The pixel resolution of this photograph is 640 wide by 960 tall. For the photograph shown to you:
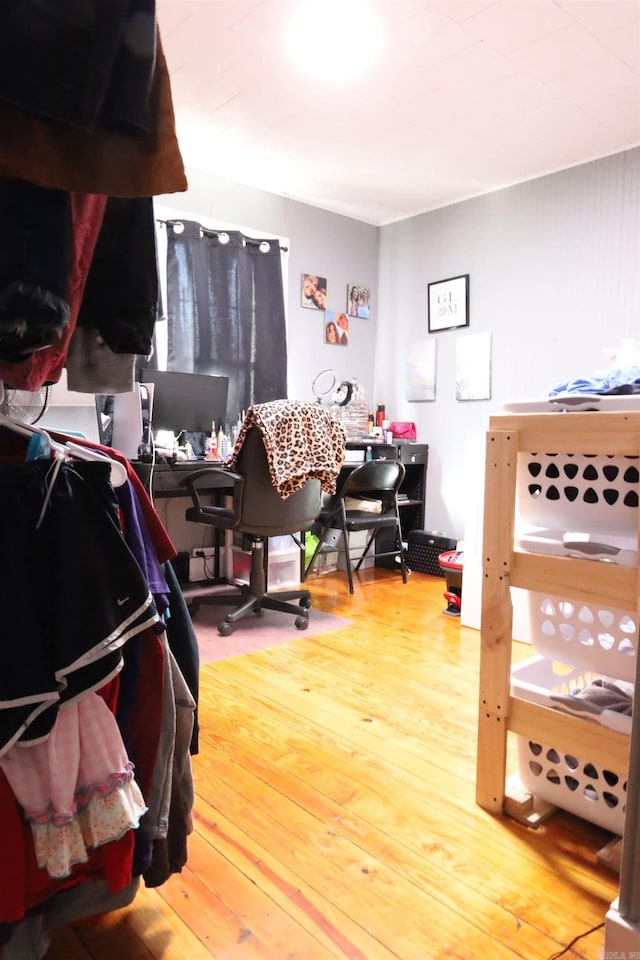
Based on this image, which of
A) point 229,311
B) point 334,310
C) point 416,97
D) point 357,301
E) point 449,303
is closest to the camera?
point 416,97

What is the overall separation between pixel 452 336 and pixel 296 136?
64.1 inches

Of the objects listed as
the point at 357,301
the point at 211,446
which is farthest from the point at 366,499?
the point at 357,301

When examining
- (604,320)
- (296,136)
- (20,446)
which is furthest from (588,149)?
(20,446)

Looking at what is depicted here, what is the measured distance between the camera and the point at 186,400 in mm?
3320

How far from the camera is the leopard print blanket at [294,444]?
2611 millimetres

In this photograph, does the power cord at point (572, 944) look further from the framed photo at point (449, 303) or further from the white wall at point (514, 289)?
the framed photo at point (449, 303)

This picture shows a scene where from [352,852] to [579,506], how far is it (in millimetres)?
920

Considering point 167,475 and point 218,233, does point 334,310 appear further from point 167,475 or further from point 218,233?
point 167,475

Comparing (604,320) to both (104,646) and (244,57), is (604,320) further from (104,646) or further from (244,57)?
(104,646)

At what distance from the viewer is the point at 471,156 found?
11.5 feet

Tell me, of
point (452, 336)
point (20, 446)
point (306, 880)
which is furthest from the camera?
point (452, 336)

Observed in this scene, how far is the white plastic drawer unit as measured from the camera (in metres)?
1.33

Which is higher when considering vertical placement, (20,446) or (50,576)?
(20,446)

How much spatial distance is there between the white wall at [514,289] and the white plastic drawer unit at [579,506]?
158 centimetres
